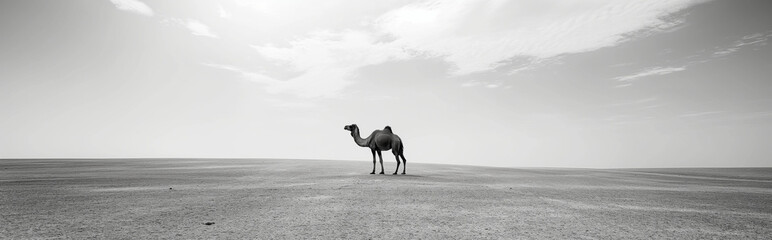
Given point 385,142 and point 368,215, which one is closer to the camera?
point 368,215

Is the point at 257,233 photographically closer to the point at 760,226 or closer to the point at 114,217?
the point at 114,217

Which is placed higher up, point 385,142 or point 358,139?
point 358,139

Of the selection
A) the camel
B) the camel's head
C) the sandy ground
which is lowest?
the sandy ground

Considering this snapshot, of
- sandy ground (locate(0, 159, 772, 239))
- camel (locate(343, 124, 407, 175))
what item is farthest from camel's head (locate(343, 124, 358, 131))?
sandy ground (locate(0, 159, 772, 239))

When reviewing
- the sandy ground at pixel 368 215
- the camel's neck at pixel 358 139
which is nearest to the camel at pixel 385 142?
the camel's neck at pixel 358 139

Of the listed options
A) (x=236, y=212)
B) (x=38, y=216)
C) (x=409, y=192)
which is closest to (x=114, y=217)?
(x=38, y=216)

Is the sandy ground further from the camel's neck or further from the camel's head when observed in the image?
the camel's head

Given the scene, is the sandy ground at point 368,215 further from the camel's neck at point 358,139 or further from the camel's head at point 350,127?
the camel's head at point 350,127

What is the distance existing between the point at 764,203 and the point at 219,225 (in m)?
14.2

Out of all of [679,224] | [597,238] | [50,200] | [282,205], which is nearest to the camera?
[597,238]

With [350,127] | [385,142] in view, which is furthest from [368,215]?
[350,127]

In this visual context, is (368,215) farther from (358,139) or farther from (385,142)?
(358,139)

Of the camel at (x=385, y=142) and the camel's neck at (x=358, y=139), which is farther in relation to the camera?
the camel's neck at (x=358, y=139)

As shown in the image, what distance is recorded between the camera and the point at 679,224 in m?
6.83
